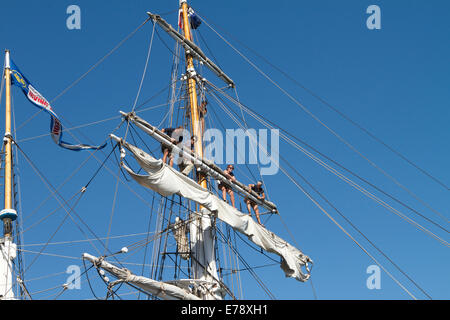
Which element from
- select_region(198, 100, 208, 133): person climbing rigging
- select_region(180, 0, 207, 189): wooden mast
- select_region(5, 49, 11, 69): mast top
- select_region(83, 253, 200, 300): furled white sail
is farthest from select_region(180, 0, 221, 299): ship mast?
select_region(5, 49, 11, 69): mast top

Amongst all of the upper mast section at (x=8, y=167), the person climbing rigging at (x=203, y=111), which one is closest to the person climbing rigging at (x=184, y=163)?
the person climbing rigging at (x=203, y=111)

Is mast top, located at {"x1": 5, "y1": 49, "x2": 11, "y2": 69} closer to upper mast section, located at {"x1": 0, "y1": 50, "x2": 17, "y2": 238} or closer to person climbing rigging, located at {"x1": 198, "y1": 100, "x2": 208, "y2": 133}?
upper mast section, located at {"x1": 0, "y1": 50, "x2": 17, "y2": 238}

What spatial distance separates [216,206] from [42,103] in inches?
280

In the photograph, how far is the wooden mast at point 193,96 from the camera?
2386 cm

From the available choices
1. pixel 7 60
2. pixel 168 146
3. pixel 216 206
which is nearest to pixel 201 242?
pixel 216 206

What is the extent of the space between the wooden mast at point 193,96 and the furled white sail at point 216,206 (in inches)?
72.5

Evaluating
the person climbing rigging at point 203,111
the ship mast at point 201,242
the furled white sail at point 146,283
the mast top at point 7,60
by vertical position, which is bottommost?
the furled white sail at point 146,283

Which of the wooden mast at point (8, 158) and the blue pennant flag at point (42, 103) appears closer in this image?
the wooden mast at point (8, 158)

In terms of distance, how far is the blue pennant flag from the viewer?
22.7 m

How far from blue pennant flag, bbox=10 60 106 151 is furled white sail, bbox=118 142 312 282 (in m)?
3.04

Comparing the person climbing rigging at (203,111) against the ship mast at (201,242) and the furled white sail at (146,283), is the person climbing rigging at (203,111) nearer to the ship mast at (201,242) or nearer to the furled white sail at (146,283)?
the ship mast at (201,242)
